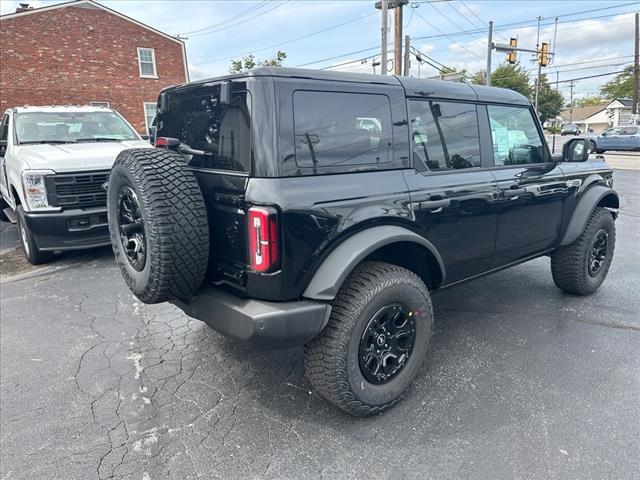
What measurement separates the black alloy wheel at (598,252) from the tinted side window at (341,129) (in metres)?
2.80

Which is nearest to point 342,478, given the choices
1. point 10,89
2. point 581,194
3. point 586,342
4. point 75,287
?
point 586,342

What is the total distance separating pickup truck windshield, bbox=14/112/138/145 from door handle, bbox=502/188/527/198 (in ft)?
17.8

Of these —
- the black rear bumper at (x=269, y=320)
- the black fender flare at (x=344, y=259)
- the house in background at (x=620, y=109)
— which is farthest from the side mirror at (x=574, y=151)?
the house in background at (x=620, y=109)

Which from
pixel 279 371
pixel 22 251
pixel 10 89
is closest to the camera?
pixel 279 371

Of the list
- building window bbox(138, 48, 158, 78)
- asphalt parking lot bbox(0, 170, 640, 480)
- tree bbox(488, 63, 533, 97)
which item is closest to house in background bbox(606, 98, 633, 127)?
tree bbox(488, 63, 533, 97)

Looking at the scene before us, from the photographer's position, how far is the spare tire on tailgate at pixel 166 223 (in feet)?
7.61

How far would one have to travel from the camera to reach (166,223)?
2.30 m

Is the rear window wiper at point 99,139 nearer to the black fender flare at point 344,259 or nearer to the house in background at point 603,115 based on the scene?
the black fender flare at point 344,259

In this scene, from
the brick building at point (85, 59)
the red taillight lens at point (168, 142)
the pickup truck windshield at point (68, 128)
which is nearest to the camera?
the red taillight lens at point (168, 142)

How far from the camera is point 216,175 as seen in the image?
249 cm

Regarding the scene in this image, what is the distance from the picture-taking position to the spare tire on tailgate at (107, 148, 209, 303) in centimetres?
232

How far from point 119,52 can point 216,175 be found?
2269 cm

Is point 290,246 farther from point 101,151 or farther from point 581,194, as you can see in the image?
point 101,151

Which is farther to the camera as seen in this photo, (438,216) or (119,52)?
(119,52)
